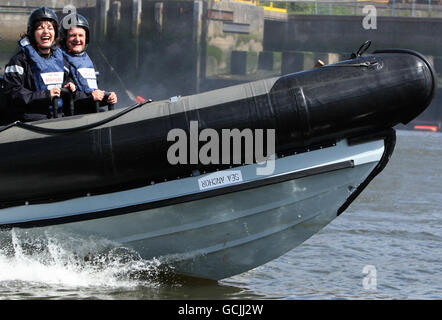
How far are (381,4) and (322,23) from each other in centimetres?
297

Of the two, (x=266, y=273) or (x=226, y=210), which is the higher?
(x=226, y=210)

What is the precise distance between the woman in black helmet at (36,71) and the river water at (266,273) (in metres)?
0.87

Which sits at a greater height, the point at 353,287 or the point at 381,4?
the point at 381,4

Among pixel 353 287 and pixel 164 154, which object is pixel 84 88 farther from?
pixel 353 287

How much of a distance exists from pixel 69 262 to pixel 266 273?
5.14 feet

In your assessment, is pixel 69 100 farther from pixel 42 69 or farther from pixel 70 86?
pixel 42 69

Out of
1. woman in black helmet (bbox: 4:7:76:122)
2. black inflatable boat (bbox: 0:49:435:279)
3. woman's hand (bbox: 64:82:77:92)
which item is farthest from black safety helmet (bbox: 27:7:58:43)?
black inflatable boat (bbox: 0:49:435:279)

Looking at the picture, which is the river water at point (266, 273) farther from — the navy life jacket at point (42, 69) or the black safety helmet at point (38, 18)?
the black safety helmet at point (38, 18)

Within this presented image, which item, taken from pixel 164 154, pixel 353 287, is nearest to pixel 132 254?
pixel 164 154

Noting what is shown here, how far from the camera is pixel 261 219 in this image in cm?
561

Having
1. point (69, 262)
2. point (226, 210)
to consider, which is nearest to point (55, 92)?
point (69, 262)

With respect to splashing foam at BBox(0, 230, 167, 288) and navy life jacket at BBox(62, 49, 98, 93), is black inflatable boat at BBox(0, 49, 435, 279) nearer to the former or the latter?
splashing foam at BBox(0, 230, 167, 288)

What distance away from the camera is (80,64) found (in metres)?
6.06

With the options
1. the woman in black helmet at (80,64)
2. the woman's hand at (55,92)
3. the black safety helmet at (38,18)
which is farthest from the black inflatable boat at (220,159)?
the black safety helmet at (38,18)
